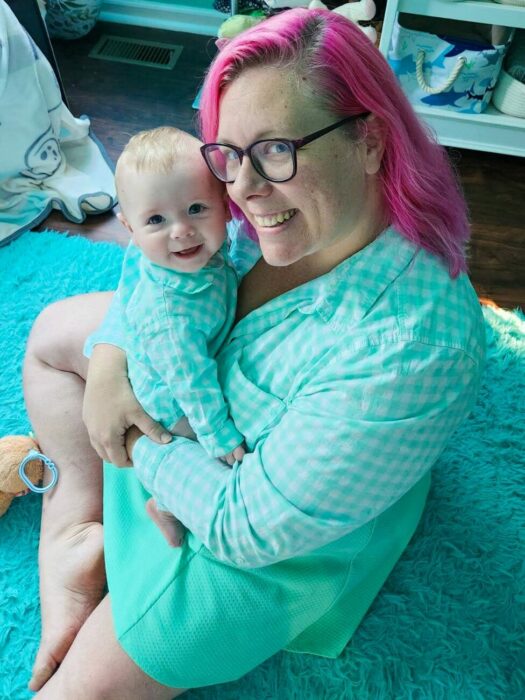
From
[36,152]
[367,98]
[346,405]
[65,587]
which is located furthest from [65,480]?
[36,152]

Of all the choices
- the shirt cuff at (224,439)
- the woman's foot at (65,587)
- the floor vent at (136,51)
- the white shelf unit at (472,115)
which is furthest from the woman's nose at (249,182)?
the floor vent at (136,51)

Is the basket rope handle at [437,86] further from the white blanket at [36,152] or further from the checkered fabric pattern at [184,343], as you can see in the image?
the checkered fabric pattern at [184,343]

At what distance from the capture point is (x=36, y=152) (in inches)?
81.0

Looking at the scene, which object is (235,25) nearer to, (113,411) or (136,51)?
(136,51)

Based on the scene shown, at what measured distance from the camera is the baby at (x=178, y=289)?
3.10 ft

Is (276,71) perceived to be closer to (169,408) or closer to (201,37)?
(169,408)

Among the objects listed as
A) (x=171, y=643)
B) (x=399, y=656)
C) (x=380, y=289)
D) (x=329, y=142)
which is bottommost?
(x=399, y=656)

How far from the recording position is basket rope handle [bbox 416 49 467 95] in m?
2.09

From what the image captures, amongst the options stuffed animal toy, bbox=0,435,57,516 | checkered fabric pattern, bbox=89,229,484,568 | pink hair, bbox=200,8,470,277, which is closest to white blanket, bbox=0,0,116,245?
stuffed animal toy, bbox=0,435,57,516

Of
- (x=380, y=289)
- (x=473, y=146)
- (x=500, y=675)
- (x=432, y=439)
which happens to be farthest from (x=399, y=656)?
(x=473, y=146)

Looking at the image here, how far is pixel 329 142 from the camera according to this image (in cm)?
79

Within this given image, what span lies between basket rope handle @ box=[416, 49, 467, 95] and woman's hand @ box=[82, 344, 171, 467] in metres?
1.56

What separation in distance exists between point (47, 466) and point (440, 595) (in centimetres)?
83

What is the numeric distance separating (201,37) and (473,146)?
1.33m
